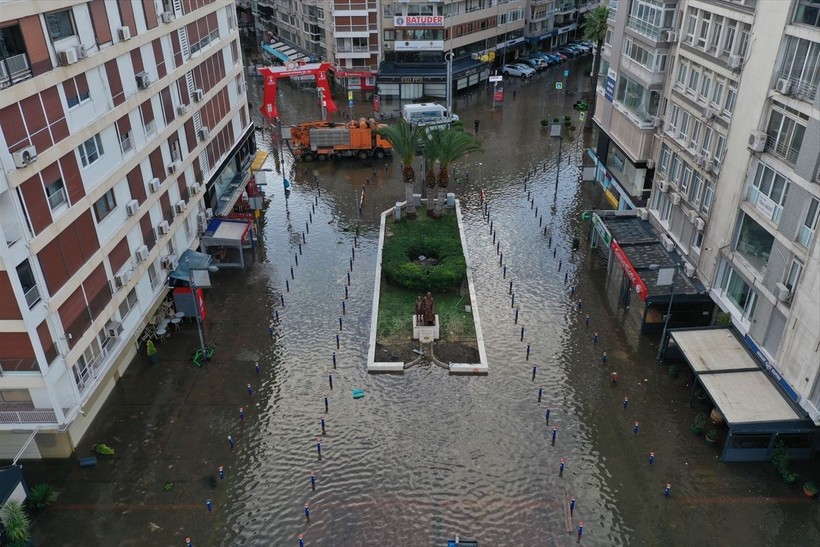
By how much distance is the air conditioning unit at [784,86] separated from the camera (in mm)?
25469

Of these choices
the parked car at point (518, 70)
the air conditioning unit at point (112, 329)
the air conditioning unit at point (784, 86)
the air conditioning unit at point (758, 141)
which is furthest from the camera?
the parked car at point (518, 70)

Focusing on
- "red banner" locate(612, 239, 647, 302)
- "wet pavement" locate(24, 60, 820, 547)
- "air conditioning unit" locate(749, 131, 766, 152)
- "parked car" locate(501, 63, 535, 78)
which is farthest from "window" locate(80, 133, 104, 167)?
"parked car" locate(501, 63, 535, 78)

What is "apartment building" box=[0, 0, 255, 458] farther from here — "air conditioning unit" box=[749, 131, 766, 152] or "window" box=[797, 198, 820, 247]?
"window" box=[797, 198, 820, 247]

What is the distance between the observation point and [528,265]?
42156 millimetres

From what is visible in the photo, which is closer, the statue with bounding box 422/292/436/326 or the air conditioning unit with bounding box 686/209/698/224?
the air conditioning unit with bounding box 686/209/698/224

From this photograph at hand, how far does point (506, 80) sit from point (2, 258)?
80.0 meters

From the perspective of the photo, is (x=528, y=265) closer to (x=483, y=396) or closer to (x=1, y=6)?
(x=483, y=396)

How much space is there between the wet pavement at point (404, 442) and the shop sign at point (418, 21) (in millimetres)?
47289

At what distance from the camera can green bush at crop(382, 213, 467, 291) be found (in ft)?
126

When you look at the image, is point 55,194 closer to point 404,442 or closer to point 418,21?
point 404,442

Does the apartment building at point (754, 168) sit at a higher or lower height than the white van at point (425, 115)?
higher

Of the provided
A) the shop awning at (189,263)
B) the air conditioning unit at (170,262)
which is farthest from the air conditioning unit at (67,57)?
the shop awning at (189,263)

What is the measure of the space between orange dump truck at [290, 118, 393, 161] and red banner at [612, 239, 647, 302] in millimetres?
29668

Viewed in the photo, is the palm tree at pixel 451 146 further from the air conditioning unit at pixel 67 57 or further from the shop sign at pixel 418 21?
the shop sign at pixel 418 21
